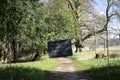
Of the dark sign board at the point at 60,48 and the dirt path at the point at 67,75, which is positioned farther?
the dirt path at the point at 67,75

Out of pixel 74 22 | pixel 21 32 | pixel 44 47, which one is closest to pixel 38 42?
pixel 44 47

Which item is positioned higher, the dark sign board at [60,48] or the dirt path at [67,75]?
the dark sign board at [60,48]

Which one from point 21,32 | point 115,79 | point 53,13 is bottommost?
point 115,79

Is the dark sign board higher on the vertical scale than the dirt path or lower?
higher

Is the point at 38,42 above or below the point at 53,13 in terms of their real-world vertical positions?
below

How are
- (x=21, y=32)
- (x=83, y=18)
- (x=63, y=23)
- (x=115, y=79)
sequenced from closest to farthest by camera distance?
(x=115, y=79) < (x=21, y=32) < (x=63, y=23) < (x=83, y=18)

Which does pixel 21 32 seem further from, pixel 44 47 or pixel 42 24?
pixel 44 47

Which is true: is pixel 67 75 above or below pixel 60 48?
below

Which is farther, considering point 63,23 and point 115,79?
point 63,23

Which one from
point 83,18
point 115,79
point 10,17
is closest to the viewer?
point 115,79

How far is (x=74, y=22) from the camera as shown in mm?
54469

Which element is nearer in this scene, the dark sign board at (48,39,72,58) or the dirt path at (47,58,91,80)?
the dark sign board at (48,39,72,58)

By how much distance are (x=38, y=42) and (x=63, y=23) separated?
7.44m

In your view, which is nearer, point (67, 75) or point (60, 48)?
point (60, 48)
